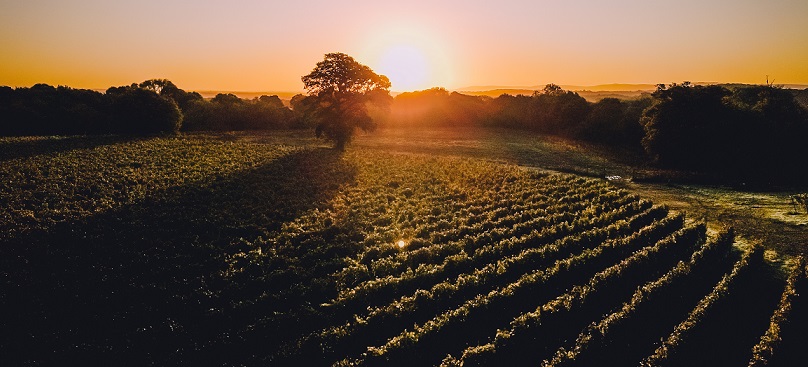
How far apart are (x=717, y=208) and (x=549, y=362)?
2707 centimetres

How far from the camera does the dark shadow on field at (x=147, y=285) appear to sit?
1332cm

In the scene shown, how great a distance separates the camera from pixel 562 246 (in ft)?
70.9

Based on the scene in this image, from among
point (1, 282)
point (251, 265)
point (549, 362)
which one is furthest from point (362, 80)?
point (549, 362)

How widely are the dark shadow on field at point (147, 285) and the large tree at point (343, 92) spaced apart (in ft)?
85.0

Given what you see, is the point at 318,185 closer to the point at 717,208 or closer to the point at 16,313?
the point at 16,313

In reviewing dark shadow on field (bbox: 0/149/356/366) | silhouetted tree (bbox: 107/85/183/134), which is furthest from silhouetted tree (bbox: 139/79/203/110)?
dark shadow on field (bbox: 0/149/356/366)

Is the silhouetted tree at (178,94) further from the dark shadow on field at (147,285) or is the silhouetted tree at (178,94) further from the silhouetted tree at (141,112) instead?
the dark shadow on field at (147,285)

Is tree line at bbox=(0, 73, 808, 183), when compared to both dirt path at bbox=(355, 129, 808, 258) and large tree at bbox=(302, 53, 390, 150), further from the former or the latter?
dirt path at bbox=(355, 129, 808, 258)

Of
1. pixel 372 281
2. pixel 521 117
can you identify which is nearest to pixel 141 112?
pixel 372 281

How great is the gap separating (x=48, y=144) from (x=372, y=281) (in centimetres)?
5065

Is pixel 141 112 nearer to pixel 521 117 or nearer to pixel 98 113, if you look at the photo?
pixel 98 113

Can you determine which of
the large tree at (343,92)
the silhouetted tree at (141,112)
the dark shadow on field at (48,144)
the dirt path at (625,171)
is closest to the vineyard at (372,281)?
the dirt path at (625,171)

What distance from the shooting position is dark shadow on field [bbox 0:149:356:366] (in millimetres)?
13320

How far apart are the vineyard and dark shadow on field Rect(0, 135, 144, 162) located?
11.2 metres
